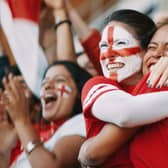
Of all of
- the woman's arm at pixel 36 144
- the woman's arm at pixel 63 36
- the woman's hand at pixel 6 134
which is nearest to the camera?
the woman's arm at pixel 36 144

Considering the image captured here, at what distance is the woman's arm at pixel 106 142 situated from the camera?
149 cm

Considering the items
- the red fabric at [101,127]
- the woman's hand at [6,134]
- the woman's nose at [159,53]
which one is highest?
the woman's nose at [159,53]

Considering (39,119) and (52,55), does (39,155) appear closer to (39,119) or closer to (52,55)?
(39,119)

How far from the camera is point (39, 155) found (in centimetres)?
195

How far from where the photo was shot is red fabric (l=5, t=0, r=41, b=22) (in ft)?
9.08

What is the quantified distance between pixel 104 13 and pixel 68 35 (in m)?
2.24

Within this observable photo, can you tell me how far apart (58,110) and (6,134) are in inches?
10.0

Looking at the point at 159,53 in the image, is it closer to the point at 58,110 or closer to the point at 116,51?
the point at 116,51

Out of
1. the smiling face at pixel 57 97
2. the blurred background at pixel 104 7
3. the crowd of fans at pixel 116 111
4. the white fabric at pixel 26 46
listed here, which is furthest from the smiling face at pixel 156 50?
the blurred background at pixel 104 7

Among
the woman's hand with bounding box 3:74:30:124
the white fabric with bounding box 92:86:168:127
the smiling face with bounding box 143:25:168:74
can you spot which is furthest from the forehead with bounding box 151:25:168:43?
the woman's hand with bounding box 3:74:30:124

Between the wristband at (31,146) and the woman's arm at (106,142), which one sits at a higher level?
the woman's arm at (106,142)

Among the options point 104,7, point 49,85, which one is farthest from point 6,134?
point 104,7

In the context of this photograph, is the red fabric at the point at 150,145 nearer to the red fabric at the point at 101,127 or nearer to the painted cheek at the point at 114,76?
the red fabric at the point at 101,127

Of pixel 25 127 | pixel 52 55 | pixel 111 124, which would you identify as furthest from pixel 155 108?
pixel 52 55
